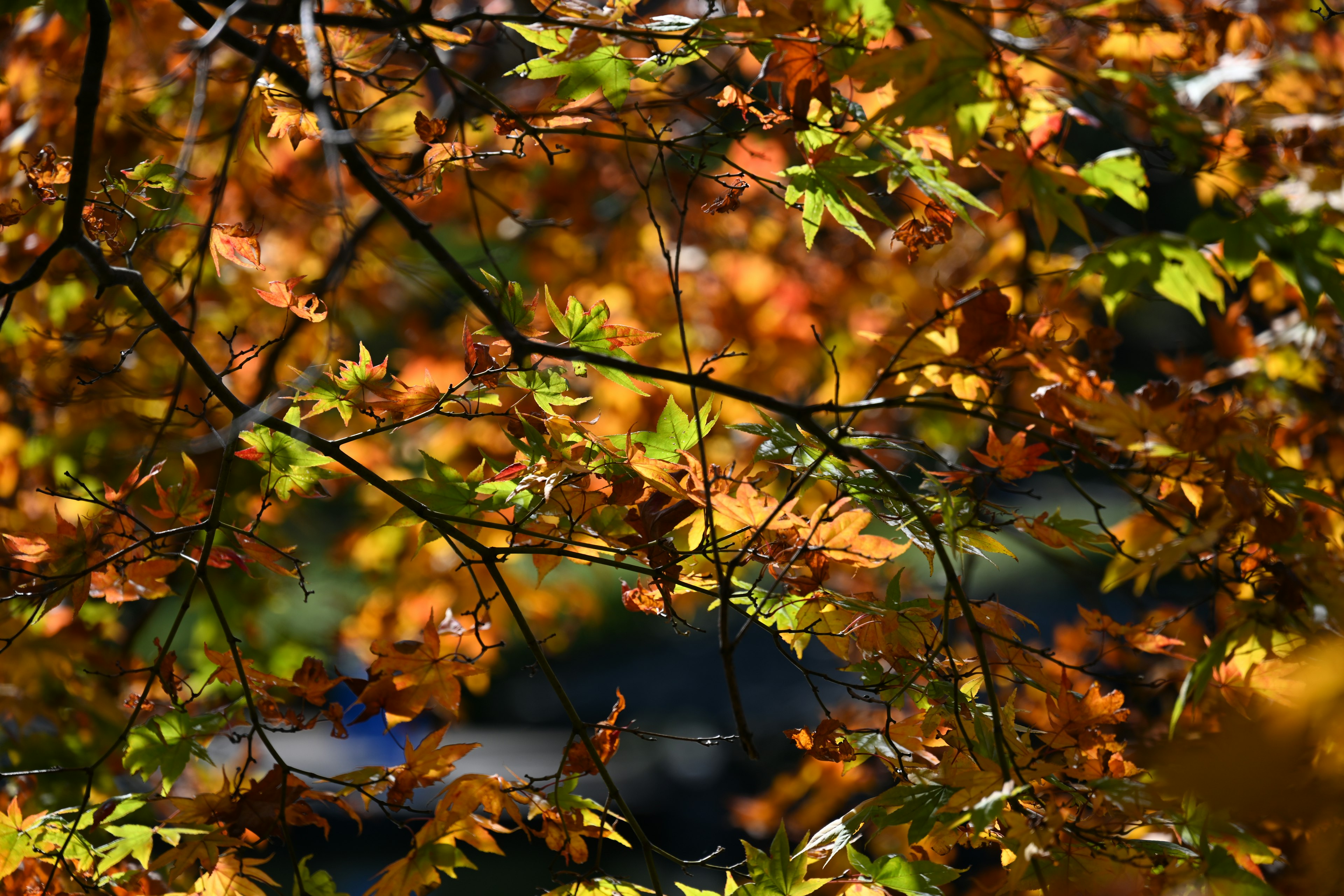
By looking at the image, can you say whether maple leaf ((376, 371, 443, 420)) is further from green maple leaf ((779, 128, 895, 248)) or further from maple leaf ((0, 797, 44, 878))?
maple leaf ((0, 797, 44, 878))

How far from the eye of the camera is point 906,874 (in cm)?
98

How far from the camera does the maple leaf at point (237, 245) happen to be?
119cm

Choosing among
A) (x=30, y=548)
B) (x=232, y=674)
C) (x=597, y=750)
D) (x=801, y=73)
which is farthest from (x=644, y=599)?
(x=30, y=548)

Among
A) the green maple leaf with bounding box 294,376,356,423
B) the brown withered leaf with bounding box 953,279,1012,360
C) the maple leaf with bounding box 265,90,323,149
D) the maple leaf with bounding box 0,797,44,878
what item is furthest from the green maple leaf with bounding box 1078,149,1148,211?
the maple leaf with bounding box 0,797,44,878

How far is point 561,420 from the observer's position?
1088mm

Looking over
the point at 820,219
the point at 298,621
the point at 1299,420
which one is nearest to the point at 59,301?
the point at 820,219

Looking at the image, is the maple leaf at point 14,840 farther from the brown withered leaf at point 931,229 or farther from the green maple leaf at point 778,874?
the brown withered leaf at point 931,229

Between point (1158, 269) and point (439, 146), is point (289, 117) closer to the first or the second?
point (439, 146)

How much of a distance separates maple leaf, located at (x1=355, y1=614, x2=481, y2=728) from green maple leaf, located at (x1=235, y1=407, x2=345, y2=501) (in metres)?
0.24

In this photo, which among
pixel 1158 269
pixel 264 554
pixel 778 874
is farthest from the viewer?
pixel 264 554

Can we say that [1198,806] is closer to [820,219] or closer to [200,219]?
[820,219]

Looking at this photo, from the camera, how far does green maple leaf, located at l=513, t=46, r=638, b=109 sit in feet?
3.54

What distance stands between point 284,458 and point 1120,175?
3.51 ft

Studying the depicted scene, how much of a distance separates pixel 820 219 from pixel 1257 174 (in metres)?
0.51
